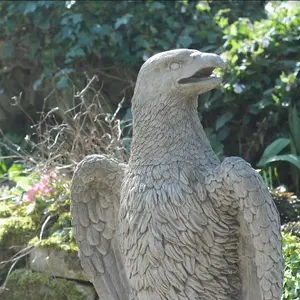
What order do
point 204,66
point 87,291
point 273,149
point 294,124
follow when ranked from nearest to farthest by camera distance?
point 204,66, point 87,291, point 273,149, point 294,124

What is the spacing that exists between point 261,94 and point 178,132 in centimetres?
270

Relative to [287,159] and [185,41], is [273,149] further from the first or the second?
[185,41]

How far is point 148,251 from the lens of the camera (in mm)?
2494

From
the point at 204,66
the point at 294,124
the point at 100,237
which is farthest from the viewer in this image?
the point at 294,124

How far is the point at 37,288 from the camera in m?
3.99

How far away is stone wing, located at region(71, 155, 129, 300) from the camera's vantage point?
2.87 metres

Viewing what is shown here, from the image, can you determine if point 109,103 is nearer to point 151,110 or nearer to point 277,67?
point 277,67

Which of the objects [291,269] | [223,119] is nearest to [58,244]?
[291,269]

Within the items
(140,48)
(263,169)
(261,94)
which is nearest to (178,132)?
(263,169)

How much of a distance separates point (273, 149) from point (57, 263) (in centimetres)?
167

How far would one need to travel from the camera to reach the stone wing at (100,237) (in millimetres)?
2867

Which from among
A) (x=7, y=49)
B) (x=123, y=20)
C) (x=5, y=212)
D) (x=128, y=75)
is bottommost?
(x=5, y=212)

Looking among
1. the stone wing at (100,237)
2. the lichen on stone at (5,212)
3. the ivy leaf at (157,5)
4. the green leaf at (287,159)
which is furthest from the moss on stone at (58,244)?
the ivy leaf at (157,5)

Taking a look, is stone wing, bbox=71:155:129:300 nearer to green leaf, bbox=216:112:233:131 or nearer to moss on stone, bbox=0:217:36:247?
moss on stone, bbox=0:217:36:247
